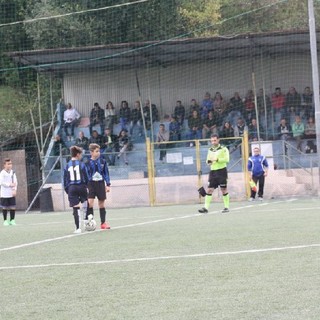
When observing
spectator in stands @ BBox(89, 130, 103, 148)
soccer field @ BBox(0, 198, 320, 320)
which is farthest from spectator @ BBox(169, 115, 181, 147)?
soccer field @ BBox(0, 198, 320, 320)

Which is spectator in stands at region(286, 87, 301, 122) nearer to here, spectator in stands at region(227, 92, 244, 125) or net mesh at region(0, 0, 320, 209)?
net mesh at region(0, 0, 320, 209)

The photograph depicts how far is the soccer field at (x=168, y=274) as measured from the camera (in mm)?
6965

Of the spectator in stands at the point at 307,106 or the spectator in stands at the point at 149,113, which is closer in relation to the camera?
the spectator in stands at the point at 307,106

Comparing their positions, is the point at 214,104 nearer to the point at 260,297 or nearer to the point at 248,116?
the point at 248,116

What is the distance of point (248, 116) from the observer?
3388cm

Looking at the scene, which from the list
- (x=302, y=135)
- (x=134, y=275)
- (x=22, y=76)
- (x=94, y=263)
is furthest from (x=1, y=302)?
(x=22, y=76)

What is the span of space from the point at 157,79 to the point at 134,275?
28.0 meters

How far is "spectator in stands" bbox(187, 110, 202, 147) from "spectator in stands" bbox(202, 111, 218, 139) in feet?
0.71

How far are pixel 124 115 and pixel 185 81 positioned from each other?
3.02m

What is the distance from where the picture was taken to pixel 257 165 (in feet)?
94.6

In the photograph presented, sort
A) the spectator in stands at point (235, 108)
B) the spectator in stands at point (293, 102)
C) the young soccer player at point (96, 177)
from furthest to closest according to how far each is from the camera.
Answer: the spectator in stands at point (235, 108) → the spectator in stands at point (293, 102) → the young soccer player at point (96, 177)

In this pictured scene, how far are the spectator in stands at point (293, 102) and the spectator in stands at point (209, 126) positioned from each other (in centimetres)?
276

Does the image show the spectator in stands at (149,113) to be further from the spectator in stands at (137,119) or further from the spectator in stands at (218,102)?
the spectator in stands at (218,102)

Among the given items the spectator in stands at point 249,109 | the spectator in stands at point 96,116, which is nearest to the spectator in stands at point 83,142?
the spectator in stands at point 96,116
